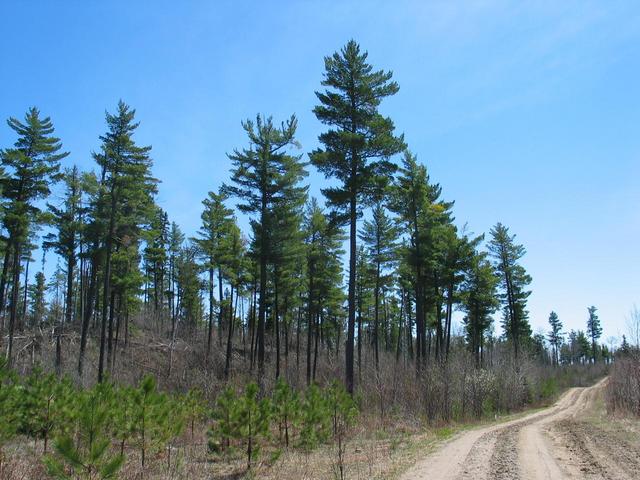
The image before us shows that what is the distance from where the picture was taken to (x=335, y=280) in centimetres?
3762

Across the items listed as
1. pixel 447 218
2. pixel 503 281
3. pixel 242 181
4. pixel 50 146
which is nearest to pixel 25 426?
pixel 242 181

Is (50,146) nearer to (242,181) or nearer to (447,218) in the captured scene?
(242,181)

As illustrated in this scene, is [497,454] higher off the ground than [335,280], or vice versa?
[335,280]

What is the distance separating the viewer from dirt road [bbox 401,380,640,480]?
9.02 meters

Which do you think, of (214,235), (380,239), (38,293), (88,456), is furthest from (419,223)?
(38,293)

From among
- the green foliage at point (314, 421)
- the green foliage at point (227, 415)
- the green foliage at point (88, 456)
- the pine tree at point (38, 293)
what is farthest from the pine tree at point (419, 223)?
the pine tree at point (38, 293)

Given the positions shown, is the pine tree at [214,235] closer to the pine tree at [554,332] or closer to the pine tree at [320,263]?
the pine tree at [320,263]

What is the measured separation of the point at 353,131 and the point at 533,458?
592 inches

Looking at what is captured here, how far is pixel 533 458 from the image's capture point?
10.6 m

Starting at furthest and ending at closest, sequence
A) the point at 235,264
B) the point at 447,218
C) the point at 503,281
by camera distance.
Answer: the point at 503,281 < the point at 235,264 < the point at 447,218

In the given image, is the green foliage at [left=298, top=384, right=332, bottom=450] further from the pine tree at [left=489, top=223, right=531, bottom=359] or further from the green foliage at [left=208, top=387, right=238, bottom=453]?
the pine tree at [left=489, top=223, right=531, bottom=359]

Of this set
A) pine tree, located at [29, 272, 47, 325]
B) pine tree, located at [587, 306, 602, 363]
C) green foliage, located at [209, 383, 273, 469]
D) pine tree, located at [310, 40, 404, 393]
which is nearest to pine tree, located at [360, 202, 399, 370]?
pine tree, located at [310, 40, 404, 393]

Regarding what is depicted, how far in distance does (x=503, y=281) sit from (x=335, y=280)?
20.3m

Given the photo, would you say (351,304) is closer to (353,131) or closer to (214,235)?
(353,131)
